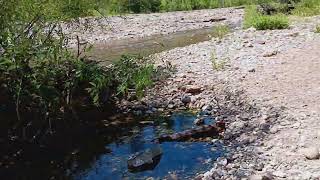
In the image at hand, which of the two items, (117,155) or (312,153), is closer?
(312,153)

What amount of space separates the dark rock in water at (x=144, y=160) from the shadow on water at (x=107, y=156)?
0.10 meters

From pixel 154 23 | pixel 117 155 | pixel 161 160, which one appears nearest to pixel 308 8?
pixel 154 23

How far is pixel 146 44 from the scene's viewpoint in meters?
25.9

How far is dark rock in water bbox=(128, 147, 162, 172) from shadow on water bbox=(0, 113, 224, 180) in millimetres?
104

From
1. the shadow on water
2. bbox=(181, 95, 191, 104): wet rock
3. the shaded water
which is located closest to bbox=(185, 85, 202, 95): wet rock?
bbox=(181, 95, 191, 104): wet rock

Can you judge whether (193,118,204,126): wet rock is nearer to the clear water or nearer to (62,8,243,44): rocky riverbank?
the clear water

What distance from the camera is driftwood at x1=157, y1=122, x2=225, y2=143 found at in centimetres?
1027

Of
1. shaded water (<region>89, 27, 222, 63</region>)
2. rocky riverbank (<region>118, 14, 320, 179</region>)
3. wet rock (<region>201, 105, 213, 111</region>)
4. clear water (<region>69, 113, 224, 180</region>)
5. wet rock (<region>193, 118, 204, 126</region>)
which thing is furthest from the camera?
shaded water (<region>89, 27, 222, 63</region>)

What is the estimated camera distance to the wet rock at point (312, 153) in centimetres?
773

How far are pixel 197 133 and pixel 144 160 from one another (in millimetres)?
1782

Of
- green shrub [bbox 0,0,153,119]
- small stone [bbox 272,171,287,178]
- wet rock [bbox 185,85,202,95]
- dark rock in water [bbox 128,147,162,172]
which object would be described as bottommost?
dark rock in water [bbox 128,147,162,172]

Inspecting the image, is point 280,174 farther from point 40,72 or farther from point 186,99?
point 40,72

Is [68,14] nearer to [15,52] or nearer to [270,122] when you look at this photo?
[15,52]

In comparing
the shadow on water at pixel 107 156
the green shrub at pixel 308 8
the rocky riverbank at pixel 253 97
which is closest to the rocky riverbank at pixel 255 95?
the rocky riverbank at pixel 253 97
